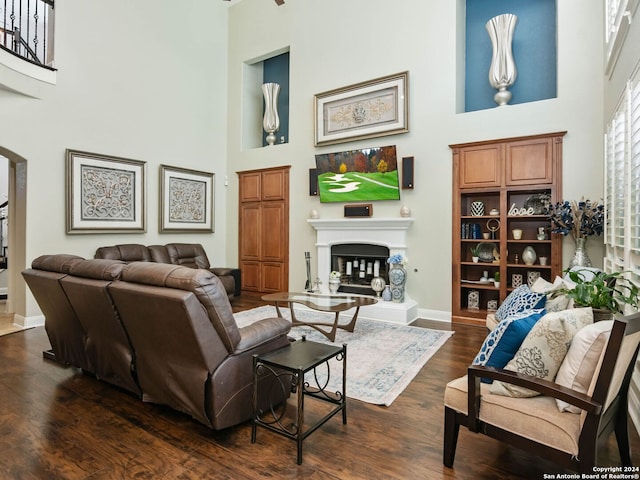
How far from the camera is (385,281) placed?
590 centimetres

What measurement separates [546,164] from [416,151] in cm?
172

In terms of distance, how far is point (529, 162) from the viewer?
4.74m

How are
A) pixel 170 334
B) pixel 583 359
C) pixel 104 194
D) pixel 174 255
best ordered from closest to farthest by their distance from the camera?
pixel 583 359, pixel 170 334, pixel 104 194, pixel 174 255

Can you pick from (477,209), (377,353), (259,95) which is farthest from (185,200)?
(477,209)

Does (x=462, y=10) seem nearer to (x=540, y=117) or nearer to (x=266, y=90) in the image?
(x=540, y=117)

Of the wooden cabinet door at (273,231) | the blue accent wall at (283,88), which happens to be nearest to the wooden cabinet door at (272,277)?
the wooden cabinet door at (273,231)

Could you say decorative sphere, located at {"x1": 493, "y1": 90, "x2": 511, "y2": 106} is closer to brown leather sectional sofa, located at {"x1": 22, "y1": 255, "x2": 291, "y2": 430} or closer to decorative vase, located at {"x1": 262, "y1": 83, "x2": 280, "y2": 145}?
decorative vase, located at {"x1": 262, "y1": 83, "x2": 280, "y2": 145}

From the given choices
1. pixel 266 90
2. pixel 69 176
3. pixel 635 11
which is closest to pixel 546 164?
Result: pixel 635 11

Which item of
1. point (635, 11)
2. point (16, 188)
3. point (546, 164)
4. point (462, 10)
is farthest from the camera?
point (462, 10)

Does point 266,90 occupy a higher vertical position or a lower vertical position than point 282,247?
higher

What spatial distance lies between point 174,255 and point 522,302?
5397mm

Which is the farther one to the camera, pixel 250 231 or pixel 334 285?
pixel 250 231

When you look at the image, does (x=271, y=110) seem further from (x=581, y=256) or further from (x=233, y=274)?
(x=581, y=256)

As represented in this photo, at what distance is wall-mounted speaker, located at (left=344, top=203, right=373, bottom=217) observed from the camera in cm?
594
